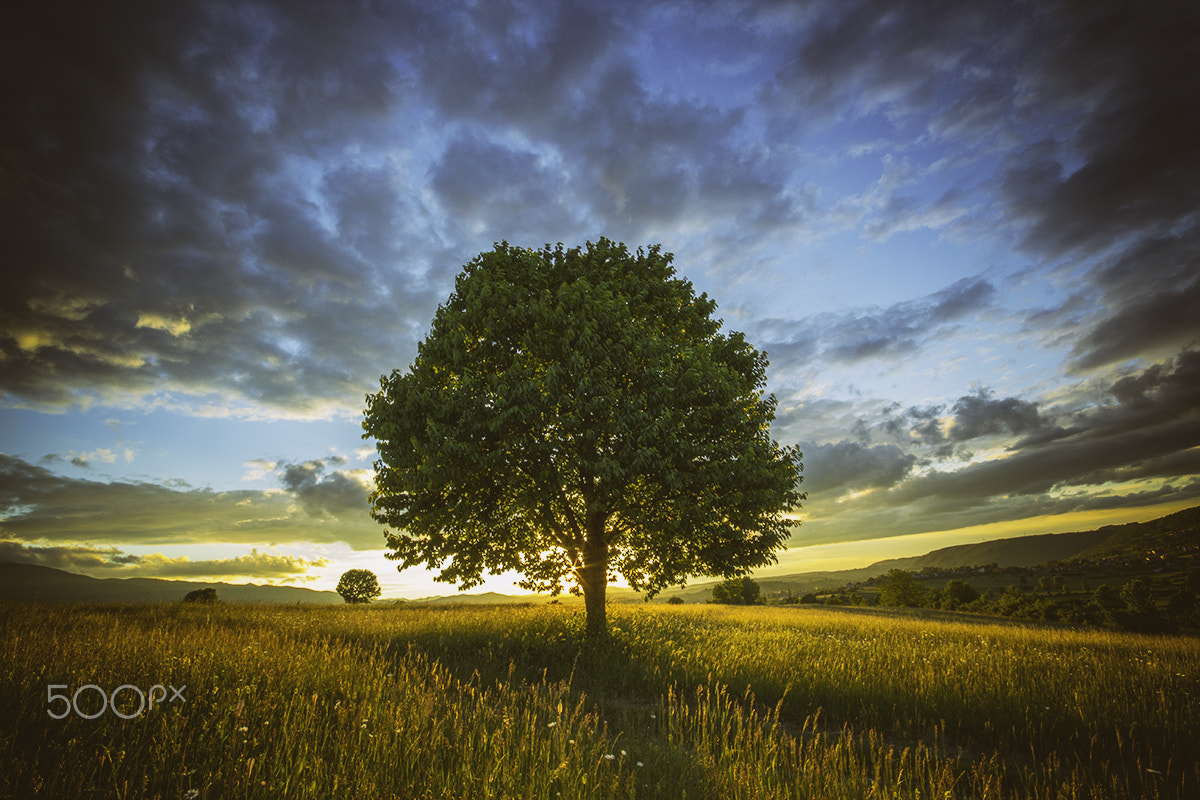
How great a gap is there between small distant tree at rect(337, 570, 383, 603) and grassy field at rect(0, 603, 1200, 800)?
47.8 m

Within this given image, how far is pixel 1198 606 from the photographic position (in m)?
46.7

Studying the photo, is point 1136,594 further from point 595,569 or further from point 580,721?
point 580,721

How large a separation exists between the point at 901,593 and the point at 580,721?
99307 mm

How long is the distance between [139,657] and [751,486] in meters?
12.8

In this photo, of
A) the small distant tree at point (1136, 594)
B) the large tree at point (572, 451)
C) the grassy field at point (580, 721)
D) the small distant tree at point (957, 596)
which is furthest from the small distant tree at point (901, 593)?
the large tree at point (572, 451)

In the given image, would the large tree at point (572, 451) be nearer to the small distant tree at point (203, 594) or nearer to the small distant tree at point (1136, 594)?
the small distant tree at point (203, 594)

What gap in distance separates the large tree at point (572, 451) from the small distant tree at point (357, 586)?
5234cm

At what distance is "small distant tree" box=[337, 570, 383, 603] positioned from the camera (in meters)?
56.6

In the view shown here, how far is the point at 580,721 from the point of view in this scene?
290 inches

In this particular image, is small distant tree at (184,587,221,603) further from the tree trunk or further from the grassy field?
the tree trunk

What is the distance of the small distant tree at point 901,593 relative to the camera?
84.6 meters
